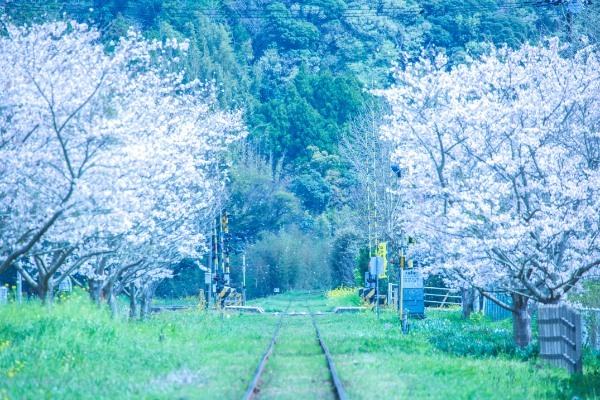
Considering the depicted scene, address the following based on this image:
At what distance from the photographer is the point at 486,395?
13422mm

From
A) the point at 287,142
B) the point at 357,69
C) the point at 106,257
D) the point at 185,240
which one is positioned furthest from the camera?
the point at 357,69

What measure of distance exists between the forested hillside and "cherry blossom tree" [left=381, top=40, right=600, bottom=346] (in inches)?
1158

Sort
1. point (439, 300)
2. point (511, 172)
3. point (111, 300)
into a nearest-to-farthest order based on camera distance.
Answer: point (511, 172) < point (111, 300) < point (439, 300)

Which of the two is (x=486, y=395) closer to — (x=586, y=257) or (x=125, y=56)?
(x=586, y=257)

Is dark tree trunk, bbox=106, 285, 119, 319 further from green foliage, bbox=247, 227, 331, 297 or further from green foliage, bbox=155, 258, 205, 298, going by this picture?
green foliage, bbox=247, 227, 331, 297

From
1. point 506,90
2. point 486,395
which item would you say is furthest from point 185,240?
point 486,395

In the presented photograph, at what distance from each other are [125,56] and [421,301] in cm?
1928

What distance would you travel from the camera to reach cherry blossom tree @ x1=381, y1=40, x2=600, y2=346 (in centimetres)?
1889

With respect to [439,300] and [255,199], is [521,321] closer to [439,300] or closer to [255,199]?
[439,300]

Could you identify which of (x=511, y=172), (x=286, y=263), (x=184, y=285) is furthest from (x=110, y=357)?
(x=286, y=263)

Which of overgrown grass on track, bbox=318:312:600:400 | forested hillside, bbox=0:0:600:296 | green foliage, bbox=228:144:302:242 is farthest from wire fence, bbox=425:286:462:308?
overgrown grass on track, bbox=318:312:600:400

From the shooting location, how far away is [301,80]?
89875 mm

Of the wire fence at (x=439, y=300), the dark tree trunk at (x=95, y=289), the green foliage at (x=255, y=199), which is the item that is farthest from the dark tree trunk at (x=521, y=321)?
the green foliage at (x=255, y=199)

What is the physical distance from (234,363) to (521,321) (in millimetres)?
8143
